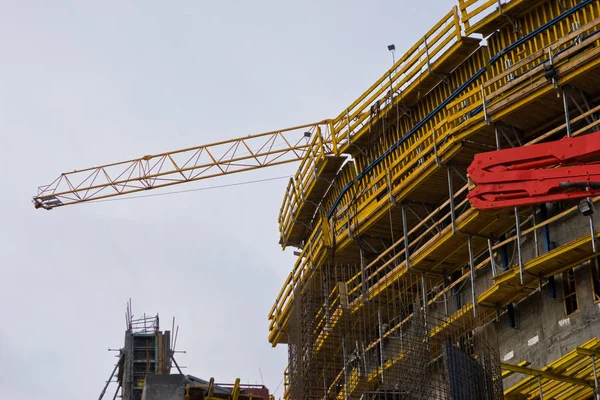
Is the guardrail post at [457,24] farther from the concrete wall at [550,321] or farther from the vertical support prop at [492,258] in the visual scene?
the concrete wall at [550,321]

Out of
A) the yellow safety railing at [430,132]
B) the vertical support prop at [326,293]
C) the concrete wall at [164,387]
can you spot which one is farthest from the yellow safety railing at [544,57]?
the concrete wall at [164,387]

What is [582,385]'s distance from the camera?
32.0m

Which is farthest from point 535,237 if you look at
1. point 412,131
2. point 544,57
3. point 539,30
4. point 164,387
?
point 164,387

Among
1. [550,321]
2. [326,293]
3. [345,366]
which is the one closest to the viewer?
[550,321]

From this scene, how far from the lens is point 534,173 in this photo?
115 ft

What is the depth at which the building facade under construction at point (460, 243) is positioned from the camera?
34906mm

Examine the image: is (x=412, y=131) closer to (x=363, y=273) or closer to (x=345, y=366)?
(x=363, y=273)

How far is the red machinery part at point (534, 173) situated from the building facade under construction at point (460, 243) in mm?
163

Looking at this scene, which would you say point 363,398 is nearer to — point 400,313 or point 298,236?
point 400,313

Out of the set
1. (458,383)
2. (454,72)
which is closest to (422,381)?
(458,383)

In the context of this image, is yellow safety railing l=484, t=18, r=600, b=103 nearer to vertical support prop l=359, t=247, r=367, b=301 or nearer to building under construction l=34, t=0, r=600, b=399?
building under construction l=34, t=0, r=600, b=399

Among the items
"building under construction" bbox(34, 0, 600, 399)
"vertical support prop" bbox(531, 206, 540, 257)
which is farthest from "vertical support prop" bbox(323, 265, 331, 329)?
"vertical support prop" bbox(531, 206, 540, 257)

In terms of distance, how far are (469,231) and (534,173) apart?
3594 millimetres

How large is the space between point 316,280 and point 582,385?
660 inches
